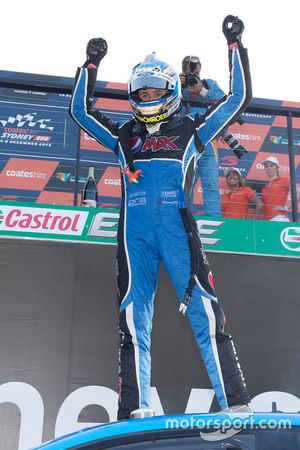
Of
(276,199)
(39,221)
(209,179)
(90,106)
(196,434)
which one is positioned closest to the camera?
(196,434)

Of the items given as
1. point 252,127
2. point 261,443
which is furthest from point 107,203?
point 261,443

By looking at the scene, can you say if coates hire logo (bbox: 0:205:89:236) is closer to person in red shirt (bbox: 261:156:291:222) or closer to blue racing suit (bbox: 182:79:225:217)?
blue racing suit (bbox: 182:79:225:217)

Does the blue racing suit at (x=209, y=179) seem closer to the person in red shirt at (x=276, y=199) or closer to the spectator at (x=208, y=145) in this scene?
the spectator at (x=208, y=145)

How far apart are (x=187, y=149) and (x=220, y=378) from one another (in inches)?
55.3

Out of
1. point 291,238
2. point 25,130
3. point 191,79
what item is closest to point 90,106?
point 191,79

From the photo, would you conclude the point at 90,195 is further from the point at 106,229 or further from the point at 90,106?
the point at 90,106

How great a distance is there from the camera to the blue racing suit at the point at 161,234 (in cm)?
357

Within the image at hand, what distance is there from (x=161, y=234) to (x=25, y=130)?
5.50 m

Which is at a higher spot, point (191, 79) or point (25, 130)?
point (25, 130)

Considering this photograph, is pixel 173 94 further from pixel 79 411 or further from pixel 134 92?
pixel 79 411

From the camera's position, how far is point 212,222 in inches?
203

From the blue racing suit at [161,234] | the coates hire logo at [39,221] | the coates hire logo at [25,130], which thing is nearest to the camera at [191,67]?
the blue racing suit at [161,234]

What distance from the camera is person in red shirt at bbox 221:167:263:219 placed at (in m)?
5.89

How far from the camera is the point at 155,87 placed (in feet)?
13.3
